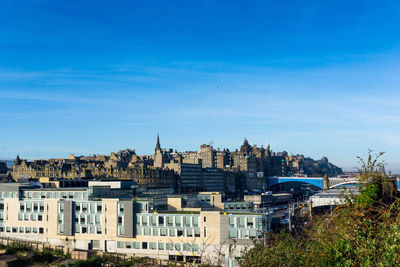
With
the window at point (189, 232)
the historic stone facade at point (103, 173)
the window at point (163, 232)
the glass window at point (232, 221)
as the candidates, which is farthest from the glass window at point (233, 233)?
the historic stone facade at point (103, 173)

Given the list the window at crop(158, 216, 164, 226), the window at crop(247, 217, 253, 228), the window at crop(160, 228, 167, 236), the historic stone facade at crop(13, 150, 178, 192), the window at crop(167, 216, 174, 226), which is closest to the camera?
the window at crop(247, 217, 253, 228)

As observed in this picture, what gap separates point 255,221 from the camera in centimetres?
6819

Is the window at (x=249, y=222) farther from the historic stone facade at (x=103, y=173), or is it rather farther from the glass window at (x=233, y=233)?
A: the historic stone facade at (x=103, y=173)

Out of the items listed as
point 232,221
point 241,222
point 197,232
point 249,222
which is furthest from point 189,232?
point 249,222

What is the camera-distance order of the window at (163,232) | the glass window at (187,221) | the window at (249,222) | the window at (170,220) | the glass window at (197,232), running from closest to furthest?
the window at (249,222)
the glass window at (197,232)
the glass window at (187,221)
the window at (170,220)
the window at (163,232)

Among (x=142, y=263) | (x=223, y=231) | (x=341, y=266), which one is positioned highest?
(x=341, y=266)

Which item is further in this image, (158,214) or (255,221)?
(158,214)

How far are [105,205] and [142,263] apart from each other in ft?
48.3

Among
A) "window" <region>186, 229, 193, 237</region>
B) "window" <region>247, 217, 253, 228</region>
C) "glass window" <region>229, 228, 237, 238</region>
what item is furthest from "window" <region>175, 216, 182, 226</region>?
"window" <region>247, 217, 253, 228</region>

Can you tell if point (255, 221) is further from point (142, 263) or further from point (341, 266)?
point (341, 266)

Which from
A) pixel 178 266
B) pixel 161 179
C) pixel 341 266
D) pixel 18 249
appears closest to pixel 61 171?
pixel 161 179

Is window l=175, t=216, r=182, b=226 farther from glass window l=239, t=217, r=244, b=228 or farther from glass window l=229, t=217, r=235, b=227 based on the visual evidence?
glass window l=239, t=217, r=244, b=228

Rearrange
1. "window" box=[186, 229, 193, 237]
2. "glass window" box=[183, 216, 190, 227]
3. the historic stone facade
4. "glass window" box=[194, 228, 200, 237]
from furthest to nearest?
1. the historic stone facade
2. "glass window" box=[183, 216, 190, 227]
3. "window" box=[186, 229, 193, 237]
4. "glass window" box=[194, 228, 200, 237]

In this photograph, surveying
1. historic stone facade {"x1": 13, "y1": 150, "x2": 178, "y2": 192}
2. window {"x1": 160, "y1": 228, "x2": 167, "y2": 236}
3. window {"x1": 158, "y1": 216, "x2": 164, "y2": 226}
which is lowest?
window {"x1": 160, "y1": 228, "x2": 167, "y2": 236}
